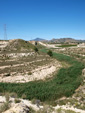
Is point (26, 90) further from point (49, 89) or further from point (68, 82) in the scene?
point (68, 82)

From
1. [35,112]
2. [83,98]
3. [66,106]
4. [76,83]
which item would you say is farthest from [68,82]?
[35,112]

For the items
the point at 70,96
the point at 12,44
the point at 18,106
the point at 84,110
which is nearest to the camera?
the point at 18,106

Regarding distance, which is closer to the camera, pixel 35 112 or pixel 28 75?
pixel 35 112

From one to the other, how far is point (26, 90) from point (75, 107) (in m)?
7.06

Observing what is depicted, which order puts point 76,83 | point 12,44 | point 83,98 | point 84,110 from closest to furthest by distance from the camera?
point 84,110 < point 83,98 < point 76,83 < point 12,44

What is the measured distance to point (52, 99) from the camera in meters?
13.6

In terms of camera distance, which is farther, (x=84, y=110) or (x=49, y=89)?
(x=49, y=89)

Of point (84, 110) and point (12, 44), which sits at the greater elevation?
point (12, 44)

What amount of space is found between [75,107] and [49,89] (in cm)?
491

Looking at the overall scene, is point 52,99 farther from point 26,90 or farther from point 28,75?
point 28,75

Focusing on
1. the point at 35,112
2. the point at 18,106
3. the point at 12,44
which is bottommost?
the point at 35,112

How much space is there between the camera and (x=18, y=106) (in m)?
7.77

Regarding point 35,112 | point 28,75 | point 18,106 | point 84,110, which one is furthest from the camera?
point 28,75

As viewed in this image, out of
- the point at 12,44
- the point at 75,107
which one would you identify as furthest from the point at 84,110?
the point at 12,44
